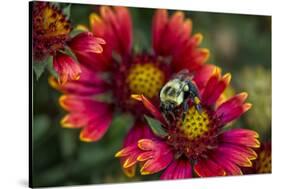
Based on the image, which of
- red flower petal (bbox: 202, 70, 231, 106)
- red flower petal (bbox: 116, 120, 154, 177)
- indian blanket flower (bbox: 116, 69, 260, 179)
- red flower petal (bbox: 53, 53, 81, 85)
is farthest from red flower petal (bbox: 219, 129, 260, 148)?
red flower petal (bbox: 53, 53, 81, 85)

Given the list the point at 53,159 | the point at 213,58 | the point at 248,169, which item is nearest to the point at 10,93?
the point at 53,159

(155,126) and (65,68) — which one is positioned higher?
(65,68)

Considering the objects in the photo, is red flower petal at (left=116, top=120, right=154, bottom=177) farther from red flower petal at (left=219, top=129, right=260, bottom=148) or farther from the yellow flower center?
the yellow flower center

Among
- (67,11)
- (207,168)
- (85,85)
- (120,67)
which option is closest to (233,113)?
(207,168)

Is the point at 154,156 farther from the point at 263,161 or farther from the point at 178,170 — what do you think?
the point at 263,161

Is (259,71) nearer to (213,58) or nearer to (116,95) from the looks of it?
(213,58)

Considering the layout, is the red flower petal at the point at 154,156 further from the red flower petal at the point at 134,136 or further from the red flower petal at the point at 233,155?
the red flower petal at the point at 233,155

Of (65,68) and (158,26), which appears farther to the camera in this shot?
(158,26)
